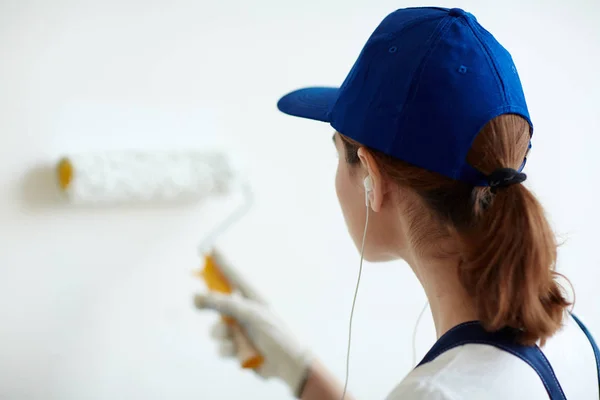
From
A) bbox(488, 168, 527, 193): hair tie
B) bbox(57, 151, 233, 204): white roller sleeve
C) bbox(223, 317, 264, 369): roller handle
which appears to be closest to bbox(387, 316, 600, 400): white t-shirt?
bbox(488, 168, 527, 193): hair tie

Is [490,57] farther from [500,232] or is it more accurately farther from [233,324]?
[233,324]

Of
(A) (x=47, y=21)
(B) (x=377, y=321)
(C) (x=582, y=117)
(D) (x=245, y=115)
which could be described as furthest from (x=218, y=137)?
(C) (x=582, y=117)

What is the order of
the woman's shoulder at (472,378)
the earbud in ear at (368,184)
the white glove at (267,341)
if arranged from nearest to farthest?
the woman's shoulder at (472,378)
the earbud in ear at (368,184)
the white glove at (267,341)

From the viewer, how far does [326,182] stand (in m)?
1.16

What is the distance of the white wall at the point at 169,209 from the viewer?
92 centimetres

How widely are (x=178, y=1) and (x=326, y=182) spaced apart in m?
0.39

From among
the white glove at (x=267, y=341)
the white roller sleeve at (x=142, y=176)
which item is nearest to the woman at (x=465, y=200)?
the white glove at (x=267, y=341)

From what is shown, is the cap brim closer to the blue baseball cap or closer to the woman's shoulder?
the blue baseball cap

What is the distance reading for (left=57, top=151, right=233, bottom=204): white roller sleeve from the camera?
0.90 m

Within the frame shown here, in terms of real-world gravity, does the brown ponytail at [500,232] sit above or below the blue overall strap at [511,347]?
above

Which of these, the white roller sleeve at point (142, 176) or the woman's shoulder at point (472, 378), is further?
the white roller sleeve at point (142, 176)

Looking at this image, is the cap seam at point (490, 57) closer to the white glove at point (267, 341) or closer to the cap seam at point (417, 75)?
the cap seam at point (417, 75)

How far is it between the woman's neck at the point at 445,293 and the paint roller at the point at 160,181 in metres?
0.26

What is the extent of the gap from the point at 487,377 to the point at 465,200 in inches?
6.5
